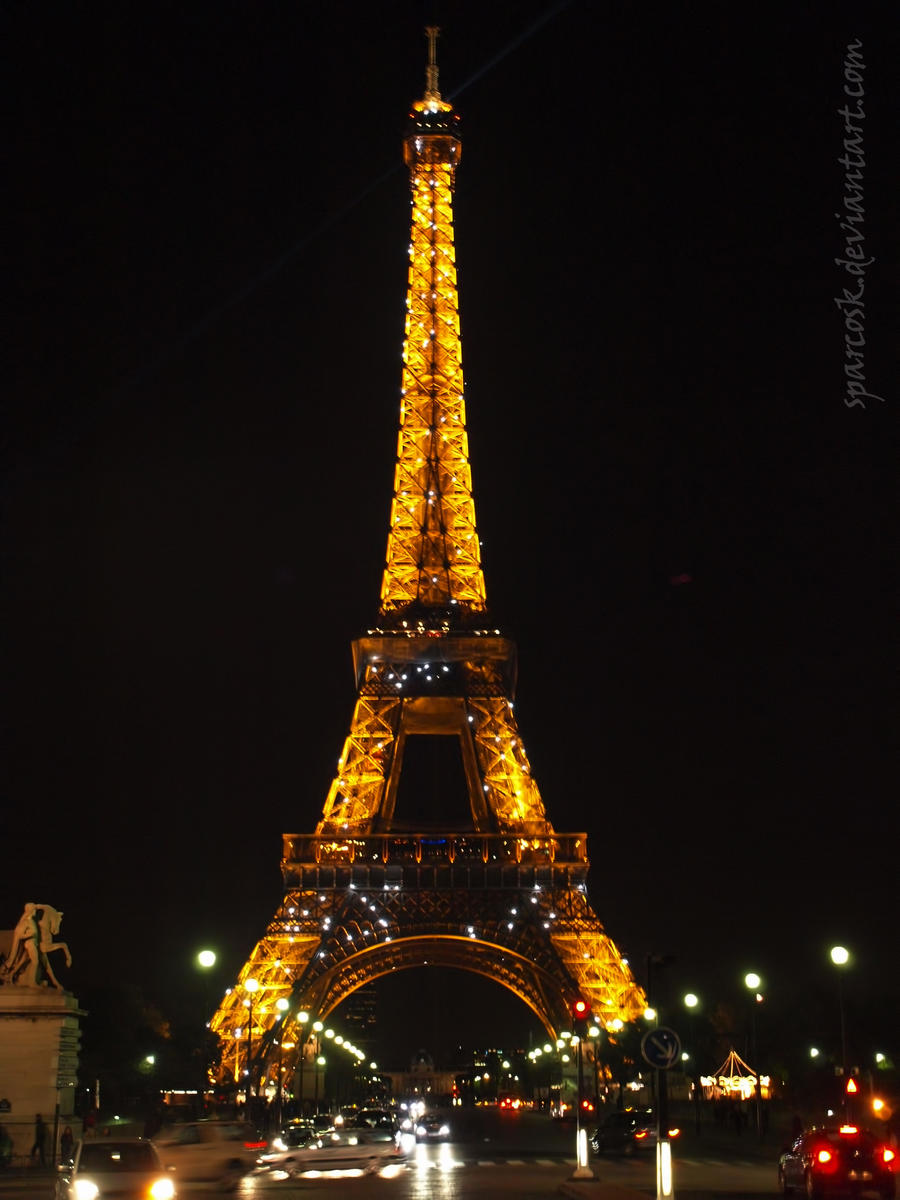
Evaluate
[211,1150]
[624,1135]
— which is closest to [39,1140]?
[211,1150]

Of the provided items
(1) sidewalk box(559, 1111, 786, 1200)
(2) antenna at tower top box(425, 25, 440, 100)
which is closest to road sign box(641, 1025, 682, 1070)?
(1) sidewalk box(559, 1111, 786, 1200)

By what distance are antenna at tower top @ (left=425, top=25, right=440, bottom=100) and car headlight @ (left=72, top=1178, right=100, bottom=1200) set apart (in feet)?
274

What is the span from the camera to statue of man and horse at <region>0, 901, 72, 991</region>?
39.7m

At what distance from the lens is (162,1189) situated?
2241cm

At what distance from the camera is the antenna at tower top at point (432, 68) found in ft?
314

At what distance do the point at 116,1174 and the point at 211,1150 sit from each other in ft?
47.0

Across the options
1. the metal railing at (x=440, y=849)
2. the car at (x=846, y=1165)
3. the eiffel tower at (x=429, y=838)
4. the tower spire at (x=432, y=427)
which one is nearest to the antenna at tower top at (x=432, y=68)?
the tower spire at (x=432, y=427)

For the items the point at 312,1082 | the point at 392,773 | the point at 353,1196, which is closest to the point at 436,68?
the point at 392,773

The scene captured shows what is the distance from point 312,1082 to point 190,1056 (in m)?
38.5

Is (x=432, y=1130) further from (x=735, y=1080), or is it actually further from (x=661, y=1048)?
(x=661, y=1048)

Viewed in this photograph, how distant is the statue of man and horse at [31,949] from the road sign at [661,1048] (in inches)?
808

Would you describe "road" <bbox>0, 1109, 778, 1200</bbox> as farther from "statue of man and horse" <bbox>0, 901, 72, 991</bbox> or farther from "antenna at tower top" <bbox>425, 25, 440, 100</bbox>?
"antenna at tower top" <bbox>425, 25, 440, 100</bbox>

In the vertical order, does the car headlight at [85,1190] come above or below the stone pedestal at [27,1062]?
below

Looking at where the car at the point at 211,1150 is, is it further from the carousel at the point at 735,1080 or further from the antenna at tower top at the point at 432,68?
the antenna at tower top at the point at 432,68
